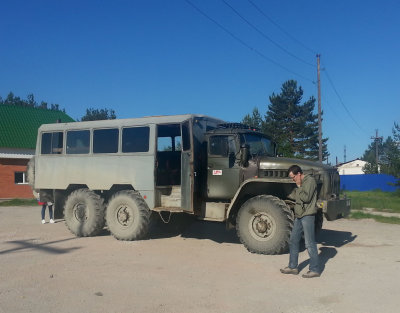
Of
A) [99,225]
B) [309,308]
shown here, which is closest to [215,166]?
[99,225]

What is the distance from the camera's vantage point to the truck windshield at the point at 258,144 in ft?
29.8

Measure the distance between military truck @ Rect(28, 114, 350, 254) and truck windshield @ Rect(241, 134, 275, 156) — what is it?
29 millimetres

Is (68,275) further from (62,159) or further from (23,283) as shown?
(62,159)

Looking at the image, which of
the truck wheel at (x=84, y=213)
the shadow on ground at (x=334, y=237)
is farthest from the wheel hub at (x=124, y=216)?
the shadow on ground at (x=334, y=237)

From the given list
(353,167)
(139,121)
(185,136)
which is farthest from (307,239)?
(353,167)

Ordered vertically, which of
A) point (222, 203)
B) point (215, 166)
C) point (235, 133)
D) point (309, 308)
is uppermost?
point (235, 133)

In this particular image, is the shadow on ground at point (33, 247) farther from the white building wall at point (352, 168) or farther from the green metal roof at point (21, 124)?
the white building wall at point (352, 168)

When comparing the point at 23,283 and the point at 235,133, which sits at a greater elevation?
the point at 235,133

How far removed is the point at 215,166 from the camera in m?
9.16

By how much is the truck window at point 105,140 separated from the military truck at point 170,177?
27 mm

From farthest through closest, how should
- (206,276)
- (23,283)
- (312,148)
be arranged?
(312,148) → (206,276) → (23,283)

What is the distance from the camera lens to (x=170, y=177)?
1058 cm

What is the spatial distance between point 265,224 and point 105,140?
496 centimetres

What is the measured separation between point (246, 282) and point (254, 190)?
9.27ft
